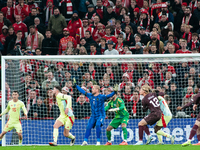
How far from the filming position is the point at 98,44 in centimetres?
1586

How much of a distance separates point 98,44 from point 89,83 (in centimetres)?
268

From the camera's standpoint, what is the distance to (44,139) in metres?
13.3

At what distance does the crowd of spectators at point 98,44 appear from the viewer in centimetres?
1342

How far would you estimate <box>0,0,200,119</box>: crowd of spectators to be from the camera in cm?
1342

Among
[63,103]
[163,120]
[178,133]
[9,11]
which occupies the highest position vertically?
[9,11]

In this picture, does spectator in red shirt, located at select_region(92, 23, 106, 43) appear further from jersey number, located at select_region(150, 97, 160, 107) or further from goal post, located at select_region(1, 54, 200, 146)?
jersey number, located at select_region(150, 97, 160, 107)

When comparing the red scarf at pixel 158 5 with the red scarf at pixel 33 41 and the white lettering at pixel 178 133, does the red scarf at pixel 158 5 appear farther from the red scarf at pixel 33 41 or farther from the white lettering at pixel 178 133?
the white lettering at pixel 178 133

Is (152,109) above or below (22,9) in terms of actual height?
below

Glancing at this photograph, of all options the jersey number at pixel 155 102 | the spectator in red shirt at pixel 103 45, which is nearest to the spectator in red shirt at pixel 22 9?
the spectator in red shirt at pixel 103 45

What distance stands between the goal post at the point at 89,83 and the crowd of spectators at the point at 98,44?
3cm

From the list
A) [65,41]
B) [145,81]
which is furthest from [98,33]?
[145,81]

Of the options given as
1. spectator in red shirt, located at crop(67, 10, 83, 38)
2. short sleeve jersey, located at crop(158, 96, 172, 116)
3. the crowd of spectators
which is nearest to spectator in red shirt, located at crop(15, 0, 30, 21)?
the crowd of spectators

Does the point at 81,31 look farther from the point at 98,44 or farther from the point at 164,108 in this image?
the point at 164,108

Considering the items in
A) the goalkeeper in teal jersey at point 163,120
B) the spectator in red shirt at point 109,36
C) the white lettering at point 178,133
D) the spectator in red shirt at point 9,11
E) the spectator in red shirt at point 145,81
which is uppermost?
the spectator in red shirt at point 9,11
